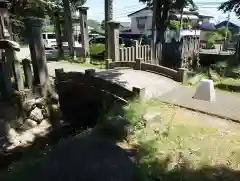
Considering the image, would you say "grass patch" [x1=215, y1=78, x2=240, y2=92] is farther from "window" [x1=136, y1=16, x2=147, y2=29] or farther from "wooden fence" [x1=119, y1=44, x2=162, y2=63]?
"window" [x1=136, y1=16, x2=147, y2=29]

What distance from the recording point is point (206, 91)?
6.96 meters

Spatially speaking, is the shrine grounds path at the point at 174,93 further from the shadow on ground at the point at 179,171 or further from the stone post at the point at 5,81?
the stone post at the point at 5,81

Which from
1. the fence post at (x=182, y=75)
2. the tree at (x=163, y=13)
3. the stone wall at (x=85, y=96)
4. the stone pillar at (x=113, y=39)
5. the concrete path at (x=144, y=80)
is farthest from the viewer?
the tree at (x=163, y=13)

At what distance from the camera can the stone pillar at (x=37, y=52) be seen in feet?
22.6

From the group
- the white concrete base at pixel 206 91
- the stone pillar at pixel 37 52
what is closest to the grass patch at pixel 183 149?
the white concrete base at pixel 206 91

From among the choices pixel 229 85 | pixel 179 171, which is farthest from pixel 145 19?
pixel 179 171

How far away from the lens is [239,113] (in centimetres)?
603

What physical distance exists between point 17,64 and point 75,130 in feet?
9.56

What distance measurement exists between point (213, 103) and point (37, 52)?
5.92m

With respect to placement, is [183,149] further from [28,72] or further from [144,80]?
[28,72]

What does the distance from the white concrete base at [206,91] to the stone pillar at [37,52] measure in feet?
17.1

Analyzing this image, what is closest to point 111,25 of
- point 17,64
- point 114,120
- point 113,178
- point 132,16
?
point 17,64

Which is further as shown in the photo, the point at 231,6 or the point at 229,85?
the point at 231,6

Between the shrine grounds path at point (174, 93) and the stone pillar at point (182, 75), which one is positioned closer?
the shrine grounds path at point (174, 93)
